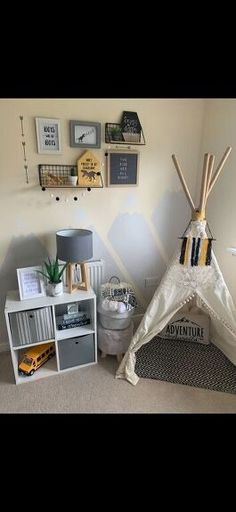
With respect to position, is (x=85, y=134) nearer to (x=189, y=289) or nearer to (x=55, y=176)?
(x=55, y=176)

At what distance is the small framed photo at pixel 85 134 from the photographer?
1892 mm

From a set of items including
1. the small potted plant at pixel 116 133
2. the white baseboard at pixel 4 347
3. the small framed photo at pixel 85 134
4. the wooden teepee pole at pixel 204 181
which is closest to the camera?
the wooden teepee pole at pixel 204 181

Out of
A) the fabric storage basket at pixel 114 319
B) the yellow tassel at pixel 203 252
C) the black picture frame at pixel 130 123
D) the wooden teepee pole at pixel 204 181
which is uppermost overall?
the black picture frame at pixel 130 123

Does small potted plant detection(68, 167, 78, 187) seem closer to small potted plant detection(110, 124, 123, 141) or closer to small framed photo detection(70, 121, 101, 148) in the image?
small framed photo detection(70, 121, 101, 148)

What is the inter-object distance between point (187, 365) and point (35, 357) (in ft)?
3.92

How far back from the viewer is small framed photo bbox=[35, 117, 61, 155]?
180cm

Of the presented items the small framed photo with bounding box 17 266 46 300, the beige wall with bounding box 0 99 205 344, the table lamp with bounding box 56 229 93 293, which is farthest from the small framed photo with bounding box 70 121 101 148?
the small framed photo with bounding box 17 266 46 300

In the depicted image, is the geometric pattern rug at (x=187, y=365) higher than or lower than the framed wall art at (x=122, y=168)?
lower

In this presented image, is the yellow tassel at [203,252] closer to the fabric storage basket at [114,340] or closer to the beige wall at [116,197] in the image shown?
the beige wall at [116,197]

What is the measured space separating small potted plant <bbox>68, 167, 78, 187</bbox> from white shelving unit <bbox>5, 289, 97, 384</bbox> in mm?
840

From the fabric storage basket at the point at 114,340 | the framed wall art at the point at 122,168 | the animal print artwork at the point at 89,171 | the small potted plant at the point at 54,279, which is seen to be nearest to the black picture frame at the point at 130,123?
the framed wall art at the point at 122,168

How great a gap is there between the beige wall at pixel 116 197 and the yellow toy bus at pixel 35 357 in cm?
35
